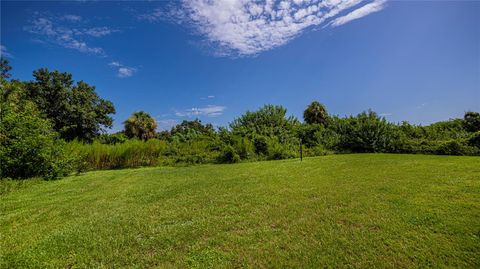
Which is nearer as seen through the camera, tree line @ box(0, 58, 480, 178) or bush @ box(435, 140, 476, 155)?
tree line @ box(0, 58, 480, 178)

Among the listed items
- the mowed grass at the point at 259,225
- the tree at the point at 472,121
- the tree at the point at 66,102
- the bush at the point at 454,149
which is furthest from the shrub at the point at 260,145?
the tree at the point at 66,102

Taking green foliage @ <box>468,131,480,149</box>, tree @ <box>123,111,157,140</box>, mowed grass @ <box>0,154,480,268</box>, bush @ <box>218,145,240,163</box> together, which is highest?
tree @ <box>123,111,157,140</box>

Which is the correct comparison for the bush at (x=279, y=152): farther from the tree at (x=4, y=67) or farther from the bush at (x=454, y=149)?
the tree at (x=4, y=67)

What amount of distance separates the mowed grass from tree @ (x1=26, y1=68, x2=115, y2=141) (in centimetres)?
1455

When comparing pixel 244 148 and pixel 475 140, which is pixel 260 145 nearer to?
pixel 244 148

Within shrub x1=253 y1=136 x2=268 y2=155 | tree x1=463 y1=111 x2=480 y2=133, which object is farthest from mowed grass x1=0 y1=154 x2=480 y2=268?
tree x1=463 y1=111 x2=480 y2=133

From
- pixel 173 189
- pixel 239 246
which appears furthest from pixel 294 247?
pixel 173 189

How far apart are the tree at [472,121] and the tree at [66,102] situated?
87.1 feet

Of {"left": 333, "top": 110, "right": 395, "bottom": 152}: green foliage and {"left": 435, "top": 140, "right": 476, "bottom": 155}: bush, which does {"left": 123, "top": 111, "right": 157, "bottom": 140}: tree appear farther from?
{"left": 435, "top": 140, "right": 476, "bottom": 155}: bush

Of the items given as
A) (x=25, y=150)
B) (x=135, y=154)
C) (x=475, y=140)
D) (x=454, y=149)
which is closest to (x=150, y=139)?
(x=135, y=154)

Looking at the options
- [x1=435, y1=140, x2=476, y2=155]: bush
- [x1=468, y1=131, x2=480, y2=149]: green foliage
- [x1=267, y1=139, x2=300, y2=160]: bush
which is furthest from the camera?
[x1=267, y1=139, x2=300, y2=160]: bush

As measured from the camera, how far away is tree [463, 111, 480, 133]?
12.6 meters

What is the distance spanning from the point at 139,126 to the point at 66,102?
25.2 ft

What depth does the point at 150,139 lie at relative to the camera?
566 inches
